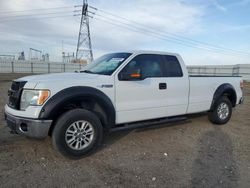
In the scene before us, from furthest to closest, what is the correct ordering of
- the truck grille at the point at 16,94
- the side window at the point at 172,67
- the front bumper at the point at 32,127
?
1. the side window at the point at 172,67
2. the truck grille at the point at 16,94
3. the front bumper at the point at 32,127

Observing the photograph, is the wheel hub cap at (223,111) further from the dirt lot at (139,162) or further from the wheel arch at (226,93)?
the dirt lot at (139,162)

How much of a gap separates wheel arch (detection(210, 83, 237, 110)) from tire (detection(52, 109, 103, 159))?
11.4ft

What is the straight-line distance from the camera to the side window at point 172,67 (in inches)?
226

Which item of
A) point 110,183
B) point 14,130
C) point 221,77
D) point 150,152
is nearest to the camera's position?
→ point 110,183

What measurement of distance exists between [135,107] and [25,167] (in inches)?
86.0

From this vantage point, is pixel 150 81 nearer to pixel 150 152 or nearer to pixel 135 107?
pixel 135 107

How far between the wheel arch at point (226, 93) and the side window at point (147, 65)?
1.97 m

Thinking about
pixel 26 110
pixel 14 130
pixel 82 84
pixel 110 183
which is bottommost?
pixel 110 183

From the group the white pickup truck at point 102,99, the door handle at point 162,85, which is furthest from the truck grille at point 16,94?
the door handle at point 162,85

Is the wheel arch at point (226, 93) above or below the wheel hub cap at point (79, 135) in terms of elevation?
above

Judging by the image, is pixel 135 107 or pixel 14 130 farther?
pixel 135 107

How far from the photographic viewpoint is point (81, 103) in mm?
4660

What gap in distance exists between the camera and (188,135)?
5957 mm

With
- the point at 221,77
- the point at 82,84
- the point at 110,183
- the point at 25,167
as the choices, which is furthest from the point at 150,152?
the point at 221,77
